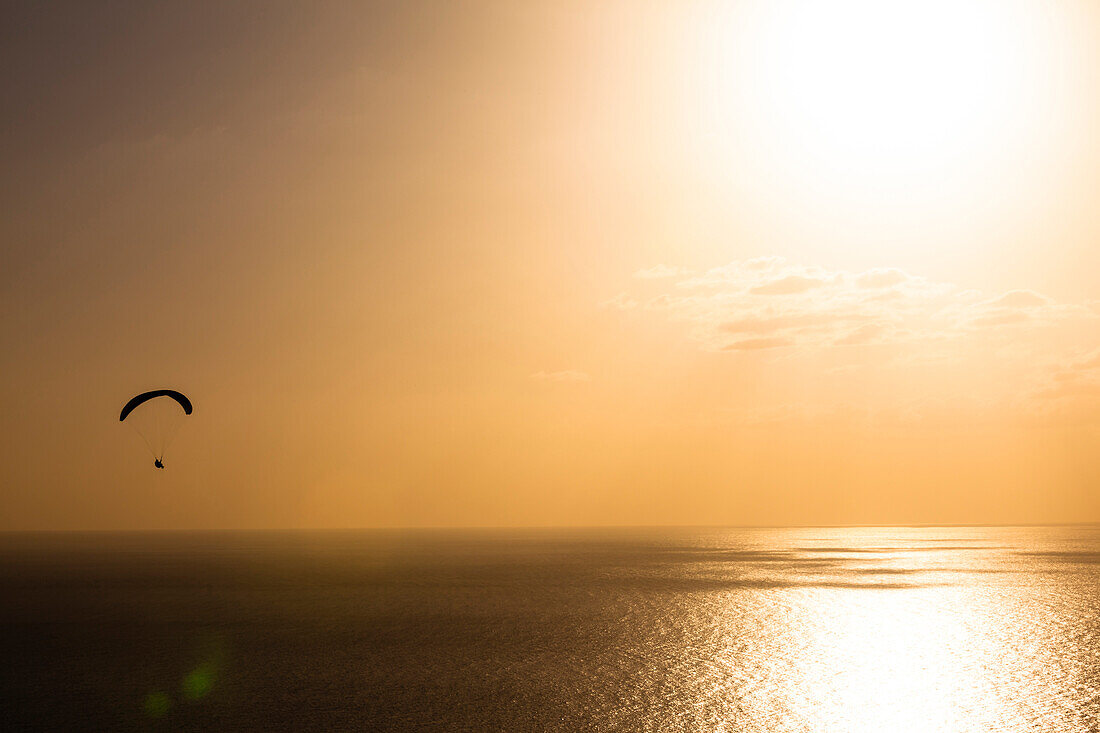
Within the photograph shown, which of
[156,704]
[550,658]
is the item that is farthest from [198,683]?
[550,658]

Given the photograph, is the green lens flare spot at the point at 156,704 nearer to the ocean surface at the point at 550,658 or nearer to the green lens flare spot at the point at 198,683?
the ocean surface at the point at 550,658

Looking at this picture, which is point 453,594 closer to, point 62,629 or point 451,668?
point 62,629

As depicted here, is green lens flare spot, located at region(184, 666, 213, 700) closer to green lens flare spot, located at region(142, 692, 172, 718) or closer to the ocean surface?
the ocean surface

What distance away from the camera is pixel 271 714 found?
35.1 meters

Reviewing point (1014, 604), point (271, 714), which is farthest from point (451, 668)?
point (1014, 604)

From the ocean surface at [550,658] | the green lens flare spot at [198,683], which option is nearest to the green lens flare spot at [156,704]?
the ocean surface at [550,658]

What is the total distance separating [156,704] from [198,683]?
14.5 ft

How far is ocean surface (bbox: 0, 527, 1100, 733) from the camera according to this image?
1387 inches

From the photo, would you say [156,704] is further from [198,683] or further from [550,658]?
[550,658]

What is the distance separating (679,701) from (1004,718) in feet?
44.3

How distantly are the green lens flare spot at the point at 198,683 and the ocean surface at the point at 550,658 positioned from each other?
19 centimetres

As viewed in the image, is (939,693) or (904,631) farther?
(904,631)

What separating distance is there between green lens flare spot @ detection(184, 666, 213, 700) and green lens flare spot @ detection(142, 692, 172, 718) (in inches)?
40.1

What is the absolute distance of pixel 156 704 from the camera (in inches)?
1455
